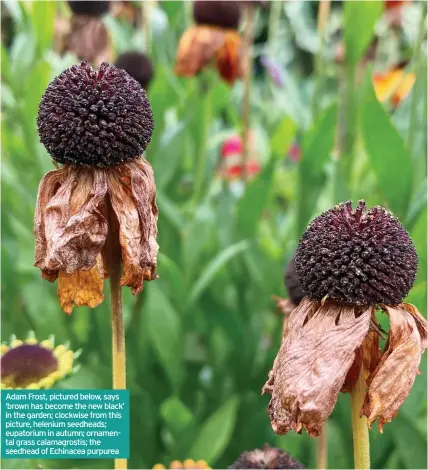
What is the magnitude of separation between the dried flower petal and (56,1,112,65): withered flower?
763 millimetres

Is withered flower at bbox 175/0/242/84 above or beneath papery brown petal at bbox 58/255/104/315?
above

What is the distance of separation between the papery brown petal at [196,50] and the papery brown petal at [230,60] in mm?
21

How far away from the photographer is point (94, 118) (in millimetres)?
429

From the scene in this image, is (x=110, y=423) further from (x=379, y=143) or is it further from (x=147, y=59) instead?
(x=147, y=59)

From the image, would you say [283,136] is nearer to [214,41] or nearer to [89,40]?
[214,41]

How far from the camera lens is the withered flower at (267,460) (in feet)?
1.77

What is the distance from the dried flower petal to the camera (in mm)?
430

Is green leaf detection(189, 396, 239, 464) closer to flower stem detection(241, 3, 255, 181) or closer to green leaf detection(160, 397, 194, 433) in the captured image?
green leaf detection(160, 397, 194, 433)

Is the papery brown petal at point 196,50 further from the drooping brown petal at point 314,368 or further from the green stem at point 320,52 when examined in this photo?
the drooping brown petal at point 314,368

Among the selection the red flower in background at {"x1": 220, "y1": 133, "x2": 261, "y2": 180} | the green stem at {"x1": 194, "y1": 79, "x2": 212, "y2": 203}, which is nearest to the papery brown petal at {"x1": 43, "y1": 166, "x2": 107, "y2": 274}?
the green stem at {"x1": 194, "y1": 79, "x2": 212, "y2": 203}

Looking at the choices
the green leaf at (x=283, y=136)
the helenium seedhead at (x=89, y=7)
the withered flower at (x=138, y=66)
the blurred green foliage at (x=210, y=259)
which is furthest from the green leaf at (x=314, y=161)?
the helenium seedhead at (x=89, y=7)

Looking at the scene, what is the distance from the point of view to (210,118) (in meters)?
1.10

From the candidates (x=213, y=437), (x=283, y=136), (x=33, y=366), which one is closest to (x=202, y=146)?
(x=283, y=136)

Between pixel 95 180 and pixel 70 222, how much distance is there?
3 cm
